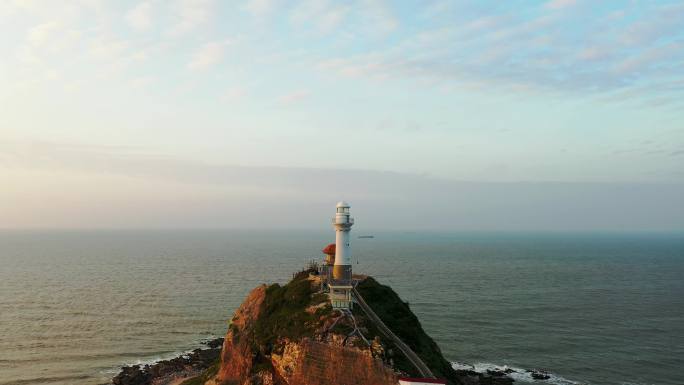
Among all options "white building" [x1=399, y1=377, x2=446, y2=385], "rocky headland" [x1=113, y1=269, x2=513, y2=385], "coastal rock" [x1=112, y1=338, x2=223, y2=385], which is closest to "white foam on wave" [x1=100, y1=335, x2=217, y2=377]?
"coastal rock" [x1=112, y1=338, x2=223, y2=385]

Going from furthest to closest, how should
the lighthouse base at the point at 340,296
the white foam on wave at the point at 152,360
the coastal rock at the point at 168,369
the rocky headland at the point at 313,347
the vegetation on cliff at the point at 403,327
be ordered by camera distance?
the white foam on wave at the point at 152,360 → the coastal rock at the point at 168,369 → the lighthouse base at the point at 340,296 → the vegetation on cliff at the point at 403,327 → the rocky headland at the point at 313,347

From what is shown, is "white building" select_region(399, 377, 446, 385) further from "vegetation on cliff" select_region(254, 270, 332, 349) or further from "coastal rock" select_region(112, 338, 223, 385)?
"coastal rock" select_region(112, 338, 223, 385)

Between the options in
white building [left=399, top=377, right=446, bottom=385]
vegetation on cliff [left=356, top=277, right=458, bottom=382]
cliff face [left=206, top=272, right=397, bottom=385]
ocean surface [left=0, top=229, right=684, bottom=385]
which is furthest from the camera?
ocean surface [left=0, top=229, right=684, bottom=385]

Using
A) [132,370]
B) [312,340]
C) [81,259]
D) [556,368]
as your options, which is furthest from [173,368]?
[81,259]

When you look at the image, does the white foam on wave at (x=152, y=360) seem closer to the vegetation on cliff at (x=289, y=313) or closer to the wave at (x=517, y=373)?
the vegetation on cliff at (x=289, y=313)

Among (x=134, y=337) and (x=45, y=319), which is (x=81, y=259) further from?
(x=134, y=337)

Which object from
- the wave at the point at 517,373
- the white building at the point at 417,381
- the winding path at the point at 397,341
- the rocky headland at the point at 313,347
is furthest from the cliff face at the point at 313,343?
the wave at the point at 517,373
